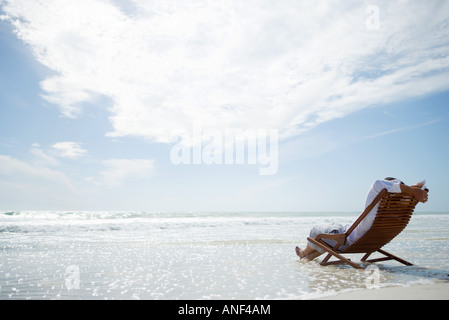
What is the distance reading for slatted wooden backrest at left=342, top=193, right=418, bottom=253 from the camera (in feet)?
18.4

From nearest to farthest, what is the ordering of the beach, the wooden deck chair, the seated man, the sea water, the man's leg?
the beach
the sea water
the seated man
the wooden deck chair
the man's leg

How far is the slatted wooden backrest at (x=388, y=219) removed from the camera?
5.62 metres

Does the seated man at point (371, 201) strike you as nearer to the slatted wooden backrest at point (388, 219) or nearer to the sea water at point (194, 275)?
the slatted wooden backrest at point (388, 219)

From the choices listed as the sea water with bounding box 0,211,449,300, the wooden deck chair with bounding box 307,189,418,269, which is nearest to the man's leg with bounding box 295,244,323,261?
the sea water with bounding box 0,211,449,300

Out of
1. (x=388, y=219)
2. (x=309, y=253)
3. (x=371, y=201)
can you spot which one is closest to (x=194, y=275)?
(x=309, y=253)

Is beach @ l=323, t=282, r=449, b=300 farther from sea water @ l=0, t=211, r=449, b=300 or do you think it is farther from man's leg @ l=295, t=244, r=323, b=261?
man's leg @ l=295, t=244, r=323, b=261

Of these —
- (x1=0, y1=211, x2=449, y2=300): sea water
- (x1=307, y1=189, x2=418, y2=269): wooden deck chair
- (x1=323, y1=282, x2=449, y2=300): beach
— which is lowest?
(x1=0, y1=211, x2=449, y2=300): sea water

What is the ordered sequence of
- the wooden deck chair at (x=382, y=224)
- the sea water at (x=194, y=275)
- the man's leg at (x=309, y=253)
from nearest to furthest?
the sea water at (x=194, y=275)
the wooden deck chair at (x=382, y=224)
the man's leg at (x=309, y=253)

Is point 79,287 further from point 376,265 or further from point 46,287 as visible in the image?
point 376,265

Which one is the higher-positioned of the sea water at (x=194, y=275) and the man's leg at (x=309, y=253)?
the man's leg at (x=309, y=253)

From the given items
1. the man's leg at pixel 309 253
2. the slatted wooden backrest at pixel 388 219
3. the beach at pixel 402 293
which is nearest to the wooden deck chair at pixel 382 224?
the slatted wooden backrest at pixel 388 219

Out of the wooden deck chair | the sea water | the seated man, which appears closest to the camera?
the sea water

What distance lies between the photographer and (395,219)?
5.82 metres
